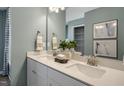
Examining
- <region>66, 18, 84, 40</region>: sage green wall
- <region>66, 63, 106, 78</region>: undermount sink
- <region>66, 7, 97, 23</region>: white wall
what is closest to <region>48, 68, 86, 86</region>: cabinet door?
<region>66, 63, 106, 78</region>: undermount sink

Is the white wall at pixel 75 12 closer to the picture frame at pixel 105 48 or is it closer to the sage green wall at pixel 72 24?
the sage green wall at pixel 72 24

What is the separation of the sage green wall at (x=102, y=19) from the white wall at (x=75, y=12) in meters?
0.09

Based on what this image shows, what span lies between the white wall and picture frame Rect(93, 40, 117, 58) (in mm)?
503

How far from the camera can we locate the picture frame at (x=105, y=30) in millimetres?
1695

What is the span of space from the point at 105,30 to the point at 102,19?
5.5 inches

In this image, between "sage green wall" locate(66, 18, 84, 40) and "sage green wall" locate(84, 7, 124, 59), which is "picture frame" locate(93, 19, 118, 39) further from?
"sage green wall" locate(66, 18, 84, 40)

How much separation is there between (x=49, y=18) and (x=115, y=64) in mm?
2138

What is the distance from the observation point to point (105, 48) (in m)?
1.82

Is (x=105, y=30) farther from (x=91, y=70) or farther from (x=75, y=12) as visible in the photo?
(x=75, y=12)

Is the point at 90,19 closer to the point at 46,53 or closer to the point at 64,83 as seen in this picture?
the point at 64,83

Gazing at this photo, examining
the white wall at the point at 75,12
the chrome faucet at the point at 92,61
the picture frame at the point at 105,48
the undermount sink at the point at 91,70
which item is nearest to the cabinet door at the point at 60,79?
the undermount sink at the point at 91,70

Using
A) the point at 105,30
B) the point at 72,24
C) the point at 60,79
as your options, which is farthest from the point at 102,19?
the point at 60,79
